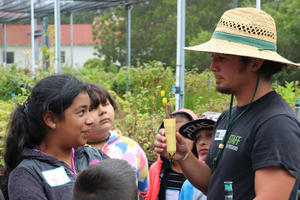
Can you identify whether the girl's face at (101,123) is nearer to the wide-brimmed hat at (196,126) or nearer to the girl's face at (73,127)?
the wide-brimmed hat at (196,126)

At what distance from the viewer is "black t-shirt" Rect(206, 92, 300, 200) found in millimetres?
1932

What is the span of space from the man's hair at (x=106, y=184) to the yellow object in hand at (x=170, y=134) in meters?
0.57

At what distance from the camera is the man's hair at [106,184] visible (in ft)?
5.91

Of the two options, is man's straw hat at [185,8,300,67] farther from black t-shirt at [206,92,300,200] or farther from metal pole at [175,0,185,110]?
metal pole at [175,0,185,110]

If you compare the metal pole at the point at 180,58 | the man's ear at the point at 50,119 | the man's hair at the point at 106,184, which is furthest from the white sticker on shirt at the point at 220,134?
the metal pole at the point at 180,58

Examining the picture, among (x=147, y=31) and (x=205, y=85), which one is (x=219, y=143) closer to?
(x=205, y=85)

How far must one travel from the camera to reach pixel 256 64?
2260mm

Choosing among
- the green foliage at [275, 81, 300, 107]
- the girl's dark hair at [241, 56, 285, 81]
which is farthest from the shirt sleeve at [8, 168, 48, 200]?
the green foliage at [275, 81, 300, 107]

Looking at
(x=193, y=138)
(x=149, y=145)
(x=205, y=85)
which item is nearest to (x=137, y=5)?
(x=205, y=85)

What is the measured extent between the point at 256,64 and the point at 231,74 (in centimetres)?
14

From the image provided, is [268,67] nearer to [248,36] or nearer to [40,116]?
[248,36]

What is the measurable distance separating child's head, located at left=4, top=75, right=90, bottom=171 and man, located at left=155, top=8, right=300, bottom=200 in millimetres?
584

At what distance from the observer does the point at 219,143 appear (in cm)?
236

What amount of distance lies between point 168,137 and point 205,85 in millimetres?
5435
